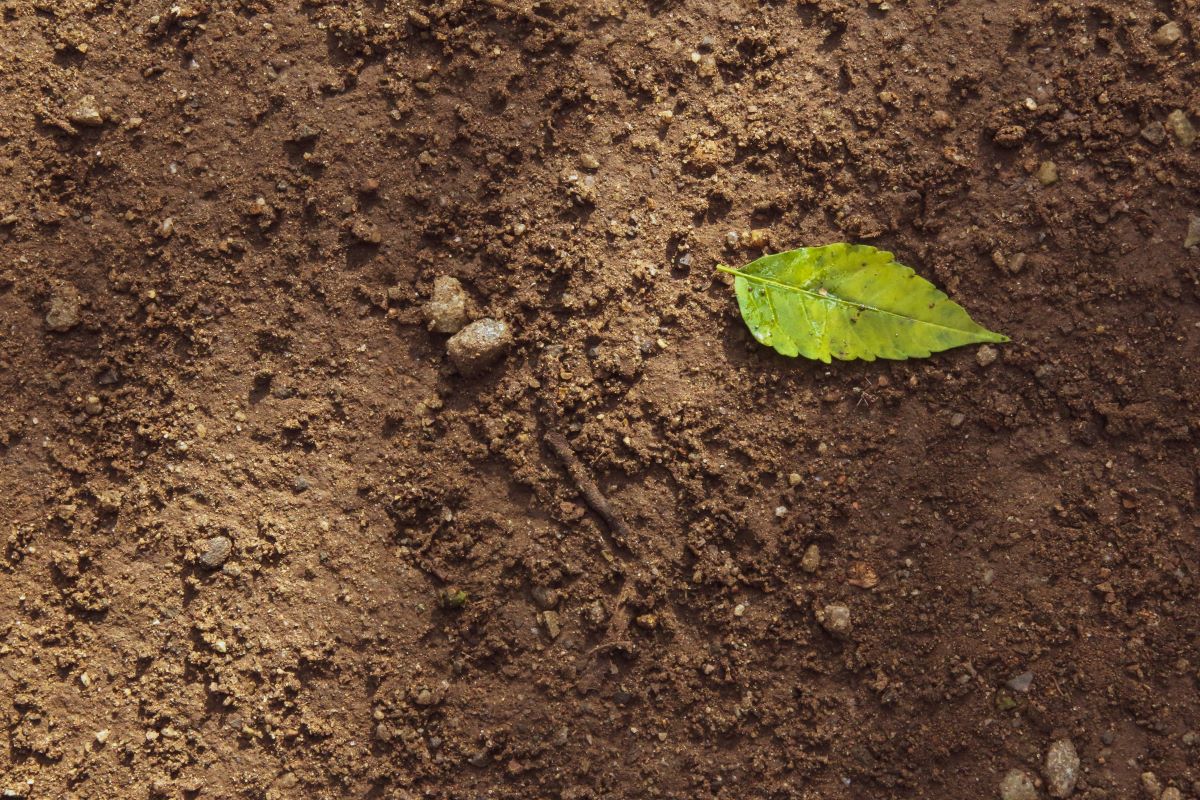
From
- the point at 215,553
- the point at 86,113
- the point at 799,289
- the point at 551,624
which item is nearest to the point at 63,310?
the point at 86,113

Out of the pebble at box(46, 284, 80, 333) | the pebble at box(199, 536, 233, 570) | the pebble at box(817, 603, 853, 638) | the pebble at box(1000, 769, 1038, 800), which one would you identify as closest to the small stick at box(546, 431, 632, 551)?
the pebble at box(817, 603, 853, 638)

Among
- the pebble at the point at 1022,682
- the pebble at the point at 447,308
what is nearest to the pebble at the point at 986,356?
the pebble at the point at 1022,682

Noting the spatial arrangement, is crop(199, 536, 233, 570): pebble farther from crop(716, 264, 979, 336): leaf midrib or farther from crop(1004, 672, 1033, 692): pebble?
crop(1004, 672, 1033, 692): pebble

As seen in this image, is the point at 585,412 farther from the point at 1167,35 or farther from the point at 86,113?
the point at 1167,35

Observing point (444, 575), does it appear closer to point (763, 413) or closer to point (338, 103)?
point (763, 413)

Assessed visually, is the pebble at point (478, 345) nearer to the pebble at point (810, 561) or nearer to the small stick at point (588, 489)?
the small stick at point (588, 489)

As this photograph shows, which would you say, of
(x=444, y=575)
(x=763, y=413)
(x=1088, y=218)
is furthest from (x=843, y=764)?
(x=1088, y=218)
